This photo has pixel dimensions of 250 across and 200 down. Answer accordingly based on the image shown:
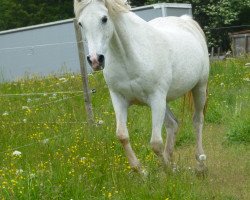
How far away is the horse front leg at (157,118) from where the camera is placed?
21.0 ft

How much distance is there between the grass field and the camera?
17.6 ft

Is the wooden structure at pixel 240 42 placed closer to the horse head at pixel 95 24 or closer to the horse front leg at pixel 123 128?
the horse front leg at pixel 123 128

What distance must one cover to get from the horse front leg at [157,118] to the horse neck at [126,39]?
1.57 ft

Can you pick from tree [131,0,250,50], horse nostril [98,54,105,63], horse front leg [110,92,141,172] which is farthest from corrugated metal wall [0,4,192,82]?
tree [131,0,250,50]

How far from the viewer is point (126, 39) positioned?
6.29m

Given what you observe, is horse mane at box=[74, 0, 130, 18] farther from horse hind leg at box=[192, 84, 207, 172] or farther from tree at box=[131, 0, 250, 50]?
tree at box=[131, 0, 250, 50]

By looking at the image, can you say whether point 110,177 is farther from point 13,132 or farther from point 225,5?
point 225,5

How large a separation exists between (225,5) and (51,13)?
1704 cm

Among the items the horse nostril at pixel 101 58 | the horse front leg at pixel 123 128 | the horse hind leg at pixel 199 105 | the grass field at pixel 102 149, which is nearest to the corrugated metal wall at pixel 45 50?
the grass field at pixel 102 149

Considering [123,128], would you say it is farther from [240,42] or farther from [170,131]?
[240,42]

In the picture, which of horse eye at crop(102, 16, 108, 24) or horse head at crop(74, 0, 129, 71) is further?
horse eye at crop(102, 16, 108, 24)

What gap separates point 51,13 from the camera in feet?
154

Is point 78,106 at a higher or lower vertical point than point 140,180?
lower

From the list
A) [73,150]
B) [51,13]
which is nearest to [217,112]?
[73,150]
